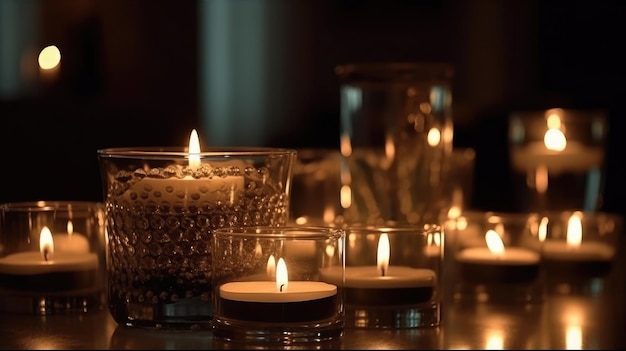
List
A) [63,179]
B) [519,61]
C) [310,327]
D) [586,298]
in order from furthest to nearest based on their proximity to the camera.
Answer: [519,61], [63,179], [586,298], [310,327]

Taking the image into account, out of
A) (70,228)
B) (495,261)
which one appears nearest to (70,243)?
(70,228)

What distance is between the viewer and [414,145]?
124 centimetres

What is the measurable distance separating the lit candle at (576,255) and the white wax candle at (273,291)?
46 centimetres

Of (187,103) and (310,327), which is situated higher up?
(187,103)

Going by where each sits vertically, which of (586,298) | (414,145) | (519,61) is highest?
(519,61)

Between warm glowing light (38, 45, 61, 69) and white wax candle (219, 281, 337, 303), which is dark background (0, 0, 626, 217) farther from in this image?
white wax candle (219, 281, 337, 303)

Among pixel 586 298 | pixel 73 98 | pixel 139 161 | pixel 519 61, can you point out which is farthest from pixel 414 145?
pixel 519 61

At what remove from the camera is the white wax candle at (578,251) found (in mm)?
1157

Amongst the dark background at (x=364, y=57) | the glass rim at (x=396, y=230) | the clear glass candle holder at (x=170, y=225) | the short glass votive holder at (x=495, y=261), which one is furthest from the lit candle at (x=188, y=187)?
the dark background at (x=364, y=57)

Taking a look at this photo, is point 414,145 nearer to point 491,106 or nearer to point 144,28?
point 491,106

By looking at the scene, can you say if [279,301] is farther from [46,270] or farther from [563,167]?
[563,167]

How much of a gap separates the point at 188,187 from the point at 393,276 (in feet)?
0.60

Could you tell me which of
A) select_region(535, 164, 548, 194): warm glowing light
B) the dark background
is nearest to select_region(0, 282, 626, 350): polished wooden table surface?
select_region(535, 164, 548, 194): warm glowing light

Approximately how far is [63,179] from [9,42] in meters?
1.30
